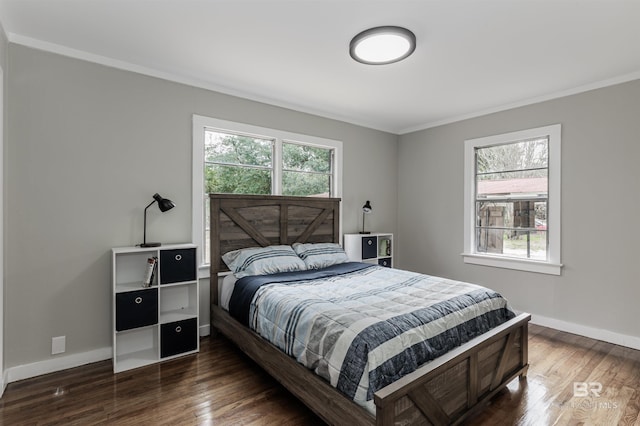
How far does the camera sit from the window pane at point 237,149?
357 centimetres

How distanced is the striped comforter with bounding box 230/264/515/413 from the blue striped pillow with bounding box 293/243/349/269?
0.60m

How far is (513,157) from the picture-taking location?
13.5 ft

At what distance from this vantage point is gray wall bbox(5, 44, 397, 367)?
256 centimetres

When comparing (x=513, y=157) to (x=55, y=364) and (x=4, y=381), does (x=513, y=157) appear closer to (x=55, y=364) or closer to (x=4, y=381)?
(x=55, y=364)

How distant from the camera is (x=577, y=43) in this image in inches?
102

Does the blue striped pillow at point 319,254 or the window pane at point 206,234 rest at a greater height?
the window pane at point 206,234

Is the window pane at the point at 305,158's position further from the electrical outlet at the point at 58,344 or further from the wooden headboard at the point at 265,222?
the electrical outlet at the point at 58,344

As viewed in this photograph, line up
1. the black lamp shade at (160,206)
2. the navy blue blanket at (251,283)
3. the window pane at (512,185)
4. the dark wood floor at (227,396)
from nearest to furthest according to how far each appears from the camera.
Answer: the dark wood floor at (227,396), the navy blue blanket at (251,283), the black lamp shade at (160,206), the window pane at (512,185)

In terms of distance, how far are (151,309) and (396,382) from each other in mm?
2158

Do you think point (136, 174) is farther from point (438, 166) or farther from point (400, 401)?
point (438, 166)

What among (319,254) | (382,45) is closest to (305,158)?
(319,254)

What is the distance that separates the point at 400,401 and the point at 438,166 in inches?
152

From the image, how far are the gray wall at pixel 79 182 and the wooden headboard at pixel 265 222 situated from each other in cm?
34

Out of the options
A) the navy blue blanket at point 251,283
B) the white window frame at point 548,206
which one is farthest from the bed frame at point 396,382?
the white window frame at point 548,206
